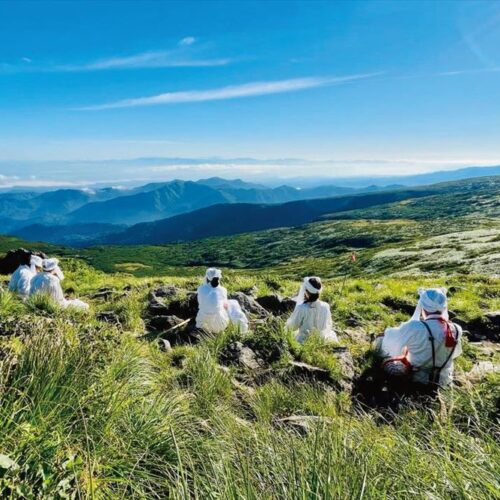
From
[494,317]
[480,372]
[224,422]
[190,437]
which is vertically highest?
[190,437]

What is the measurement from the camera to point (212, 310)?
11.9 meters

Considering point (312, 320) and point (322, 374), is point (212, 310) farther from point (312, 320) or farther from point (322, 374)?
point (322, 374)

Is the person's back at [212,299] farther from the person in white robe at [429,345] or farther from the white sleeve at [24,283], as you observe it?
the white sleeve at [24,283]

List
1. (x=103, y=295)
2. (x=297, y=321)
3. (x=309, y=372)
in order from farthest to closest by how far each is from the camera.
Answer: (x=103, y=295), (x=297, y=321), (x=309, y=372)

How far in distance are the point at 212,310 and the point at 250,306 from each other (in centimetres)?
279

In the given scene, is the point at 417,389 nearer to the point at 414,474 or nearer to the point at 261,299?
the point at 414,474

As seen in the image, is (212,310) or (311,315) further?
(212,310)

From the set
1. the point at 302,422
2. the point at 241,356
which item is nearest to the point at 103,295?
the point at 241,356

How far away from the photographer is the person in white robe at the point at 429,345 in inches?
327

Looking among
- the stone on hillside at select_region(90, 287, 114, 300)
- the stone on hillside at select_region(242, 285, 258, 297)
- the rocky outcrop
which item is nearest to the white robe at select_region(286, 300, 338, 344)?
the rocky outcrop

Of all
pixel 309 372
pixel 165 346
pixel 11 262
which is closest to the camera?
pixel 309 372

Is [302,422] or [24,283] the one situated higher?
[302,422]

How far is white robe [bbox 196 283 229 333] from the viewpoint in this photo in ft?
38.2

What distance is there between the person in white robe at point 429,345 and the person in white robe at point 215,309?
423 centimetres
